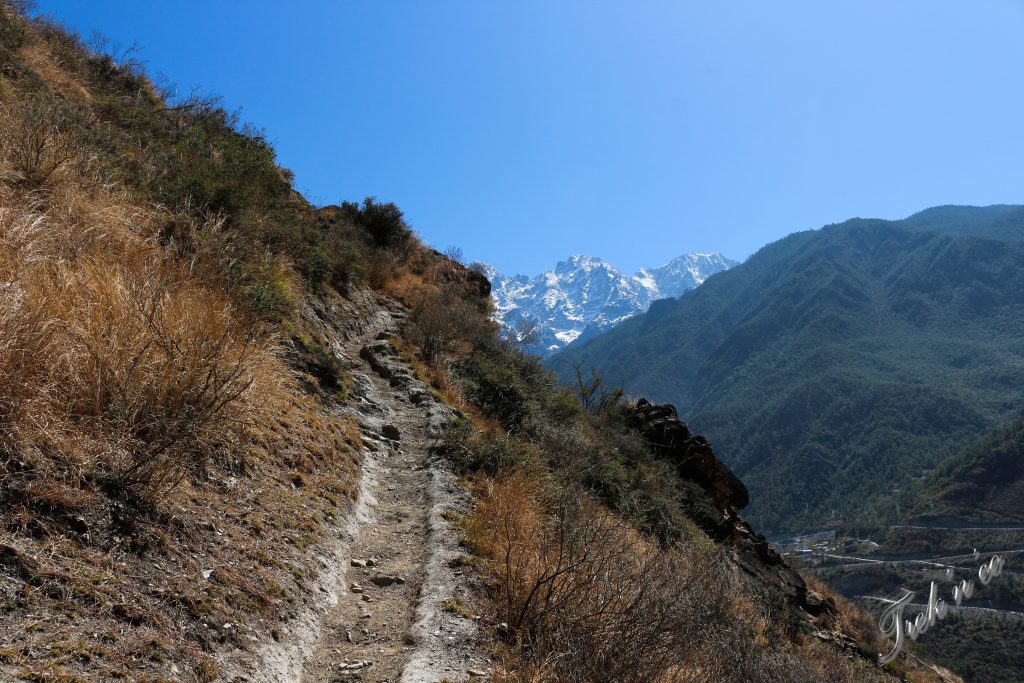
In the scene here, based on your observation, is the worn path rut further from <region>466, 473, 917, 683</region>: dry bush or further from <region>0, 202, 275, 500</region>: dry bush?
<region>0, 202, 275, 500</region>: dry bush

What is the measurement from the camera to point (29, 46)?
30.8 feet

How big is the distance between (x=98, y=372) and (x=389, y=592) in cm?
243

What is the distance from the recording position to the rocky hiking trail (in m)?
3.16

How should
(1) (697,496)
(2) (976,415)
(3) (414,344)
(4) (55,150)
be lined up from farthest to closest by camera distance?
(2) (976,415) < (1) (697,496) < (3) (414,344) < (4) (55,150)

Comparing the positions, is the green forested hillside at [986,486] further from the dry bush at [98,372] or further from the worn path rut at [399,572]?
the dry bush at [98,372]

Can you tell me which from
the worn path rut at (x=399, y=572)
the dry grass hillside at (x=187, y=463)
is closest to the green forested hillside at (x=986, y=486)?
Answer: the dry grass hillside at (x=187, y=463)

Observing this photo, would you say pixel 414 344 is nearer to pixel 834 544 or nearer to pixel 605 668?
pixel 605 668

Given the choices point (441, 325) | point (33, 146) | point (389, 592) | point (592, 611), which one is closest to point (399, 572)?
point (389, 592)

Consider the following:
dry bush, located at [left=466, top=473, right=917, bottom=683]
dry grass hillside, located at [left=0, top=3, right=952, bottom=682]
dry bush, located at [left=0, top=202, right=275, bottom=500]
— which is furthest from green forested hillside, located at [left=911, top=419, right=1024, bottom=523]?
dry bush, located at [left=0, top=202, right=275, bottom=500]

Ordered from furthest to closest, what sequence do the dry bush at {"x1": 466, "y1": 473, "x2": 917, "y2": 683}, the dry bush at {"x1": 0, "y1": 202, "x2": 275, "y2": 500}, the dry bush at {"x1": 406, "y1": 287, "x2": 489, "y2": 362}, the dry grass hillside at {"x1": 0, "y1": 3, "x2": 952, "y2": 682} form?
the dry bush at {"x1": 406, "y1": 287, "x2": 489, "y2": 362} < the dry bush at {"x1": 466, "y1": 473, "x2": 917, "y2": 683} < the dry bush at {"x1": 0, "y1": 202, "x2": 275, "y2": 500} < the dry grass hillside at {"x1": 0, "y1": 3, "x2": 952, "y2": 682}

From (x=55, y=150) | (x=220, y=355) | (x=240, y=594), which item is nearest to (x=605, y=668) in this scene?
(x=240, y=594)

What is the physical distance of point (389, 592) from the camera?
4.28 metres

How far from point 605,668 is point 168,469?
266 cm

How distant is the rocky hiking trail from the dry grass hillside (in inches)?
6.2
